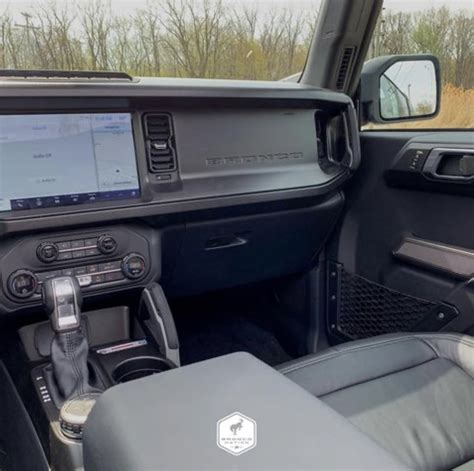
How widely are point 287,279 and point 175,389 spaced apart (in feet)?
4.66

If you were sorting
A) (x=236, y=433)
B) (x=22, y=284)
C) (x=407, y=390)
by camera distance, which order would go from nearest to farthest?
(x=236, y=433) → (x=407, y=390) → (x=22, y=284)

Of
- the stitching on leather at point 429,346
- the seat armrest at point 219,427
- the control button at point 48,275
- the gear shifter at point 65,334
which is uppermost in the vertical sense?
the seat armrest at point 219,427

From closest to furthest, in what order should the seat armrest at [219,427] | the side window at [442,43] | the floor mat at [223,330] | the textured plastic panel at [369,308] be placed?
the seat armrest at [219,427] < the textured plastic panel at [369,308] < the side window at [442,43] < the floor mat at [223,330]

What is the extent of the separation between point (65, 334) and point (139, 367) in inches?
8.6

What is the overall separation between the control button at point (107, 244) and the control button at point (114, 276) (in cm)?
6

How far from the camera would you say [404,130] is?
179 centimetres

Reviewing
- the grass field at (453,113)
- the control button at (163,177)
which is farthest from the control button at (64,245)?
the grass field at (453,113)

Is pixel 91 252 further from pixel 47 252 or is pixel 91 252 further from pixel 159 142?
pixel 159 142

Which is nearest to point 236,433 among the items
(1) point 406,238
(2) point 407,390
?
(2) point 407,390

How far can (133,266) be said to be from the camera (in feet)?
4.71

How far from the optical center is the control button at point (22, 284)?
1.28 m

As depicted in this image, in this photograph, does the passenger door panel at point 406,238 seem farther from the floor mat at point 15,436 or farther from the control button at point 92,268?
the floor mat at point 15,436

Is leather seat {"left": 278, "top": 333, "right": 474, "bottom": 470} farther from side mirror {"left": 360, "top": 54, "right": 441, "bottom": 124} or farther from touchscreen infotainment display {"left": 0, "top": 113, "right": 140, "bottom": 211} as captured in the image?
side mirror {"left": 360, "top": 54, "right": 441, "bottom": 124}

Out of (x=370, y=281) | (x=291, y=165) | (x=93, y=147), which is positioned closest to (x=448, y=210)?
(x=370, y=281)
